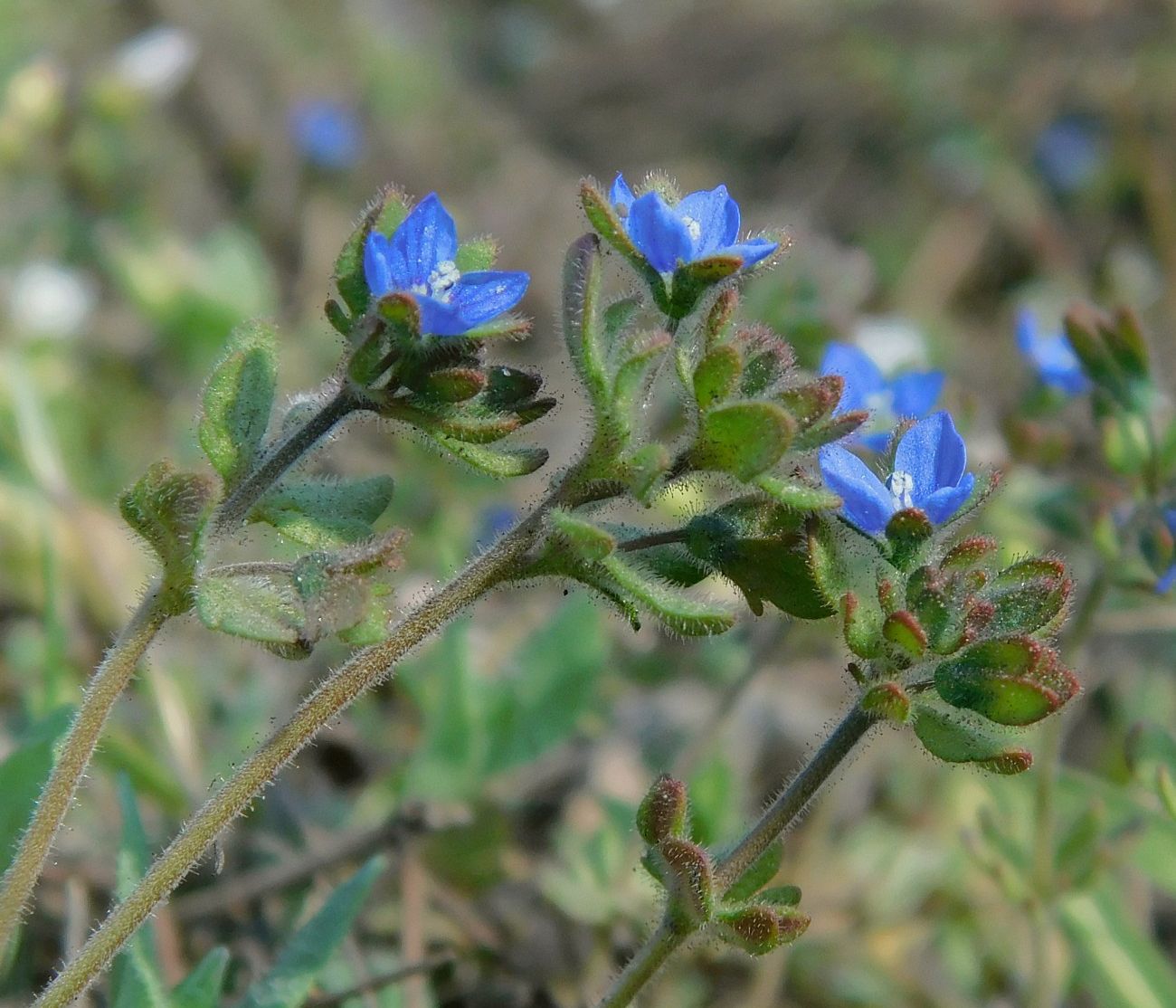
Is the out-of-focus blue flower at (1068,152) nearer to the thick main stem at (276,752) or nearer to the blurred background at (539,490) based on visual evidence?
the blurred background at (539,490)

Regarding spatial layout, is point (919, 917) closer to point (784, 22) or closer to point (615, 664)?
point (615, 664)

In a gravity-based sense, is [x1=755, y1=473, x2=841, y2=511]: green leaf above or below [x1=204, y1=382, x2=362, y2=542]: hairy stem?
below

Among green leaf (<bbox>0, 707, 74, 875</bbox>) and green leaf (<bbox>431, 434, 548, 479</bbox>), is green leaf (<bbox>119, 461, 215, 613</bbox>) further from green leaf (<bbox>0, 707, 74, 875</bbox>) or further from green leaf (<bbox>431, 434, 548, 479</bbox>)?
green leaf (<bbox>0, 707, 74, 875</bbox>)

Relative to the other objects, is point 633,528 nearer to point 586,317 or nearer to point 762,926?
point 586,317

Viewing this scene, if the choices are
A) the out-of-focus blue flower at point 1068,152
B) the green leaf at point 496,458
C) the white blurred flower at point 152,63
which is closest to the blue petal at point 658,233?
the green leaf at point 496,458

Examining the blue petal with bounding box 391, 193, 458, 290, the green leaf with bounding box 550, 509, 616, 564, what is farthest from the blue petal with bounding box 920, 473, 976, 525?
the blue petal with bounding box 391, 193, 458, 290

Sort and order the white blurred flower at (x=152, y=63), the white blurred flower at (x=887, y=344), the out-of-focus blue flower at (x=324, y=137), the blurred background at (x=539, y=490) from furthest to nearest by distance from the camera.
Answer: the out-of-focus blue flower at (x=324, y=137) < the white blurred flower at (x=152, y=63) < the white blurred flower at (x=887, y=344) < the blurred background at (x=539, y=490)
